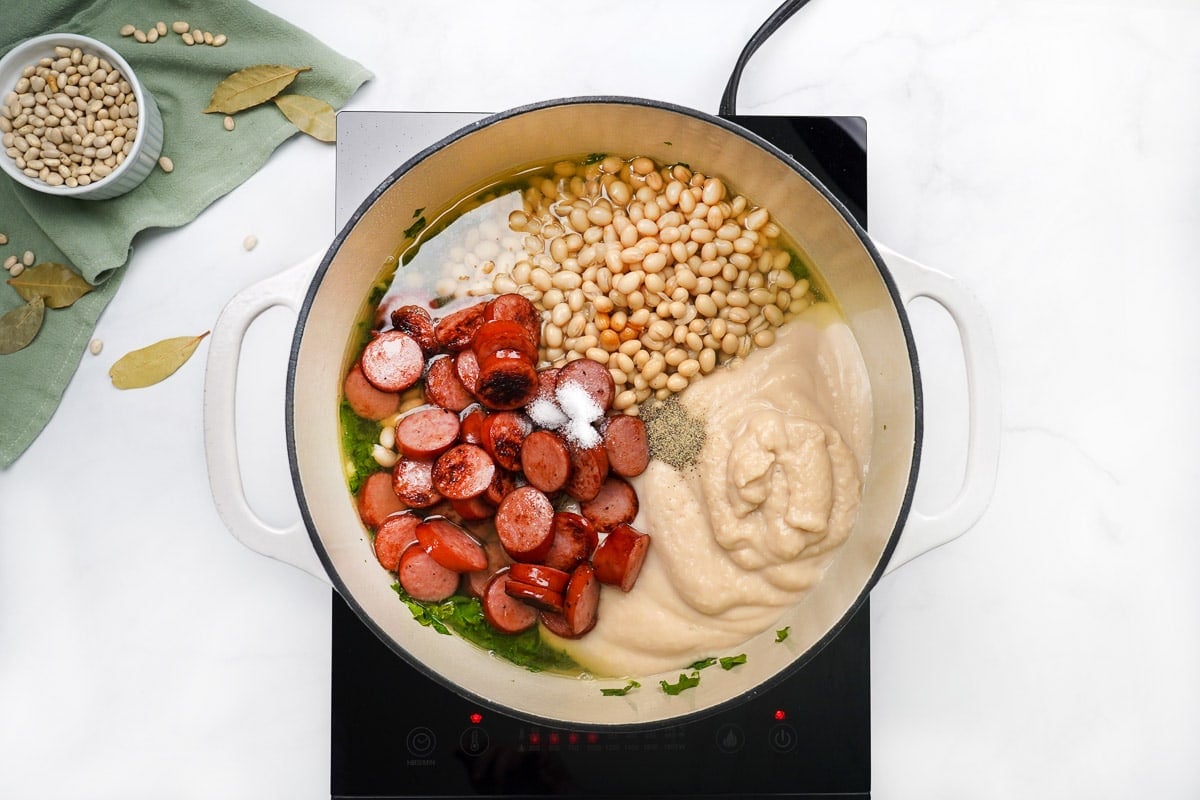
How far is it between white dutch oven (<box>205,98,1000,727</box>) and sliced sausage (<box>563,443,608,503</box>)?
256 millimetres

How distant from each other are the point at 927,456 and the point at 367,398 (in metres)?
0.79

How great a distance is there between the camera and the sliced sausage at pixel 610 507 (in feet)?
4.03

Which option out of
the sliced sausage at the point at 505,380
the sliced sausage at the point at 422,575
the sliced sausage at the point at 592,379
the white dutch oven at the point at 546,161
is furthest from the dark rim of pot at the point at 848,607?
the sliced sausage at the point at 592,379

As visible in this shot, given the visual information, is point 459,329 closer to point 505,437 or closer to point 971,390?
point 505,437

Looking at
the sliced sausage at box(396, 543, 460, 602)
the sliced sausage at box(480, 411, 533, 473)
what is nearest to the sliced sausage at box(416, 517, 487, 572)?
the sliced sausage at box(396, 543, 460, 602)

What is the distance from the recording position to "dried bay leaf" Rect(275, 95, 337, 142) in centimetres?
135

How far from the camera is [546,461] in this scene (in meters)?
1.18

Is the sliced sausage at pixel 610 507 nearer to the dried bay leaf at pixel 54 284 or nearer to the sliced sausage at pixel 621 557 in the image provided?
the sliced sausage at pixel 621 557

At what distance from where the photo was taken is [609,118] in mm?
1189

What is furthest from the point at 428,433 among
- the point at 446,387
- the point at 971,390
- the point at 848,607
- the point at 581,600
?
the point at 971,390

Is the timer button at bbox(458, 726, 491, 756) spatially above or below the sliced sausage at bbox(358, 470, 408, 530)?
below

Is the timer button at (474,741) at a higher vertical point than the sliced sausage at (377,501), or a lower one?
lower

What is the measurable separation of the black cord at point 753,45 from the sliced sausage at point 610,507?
0.54m

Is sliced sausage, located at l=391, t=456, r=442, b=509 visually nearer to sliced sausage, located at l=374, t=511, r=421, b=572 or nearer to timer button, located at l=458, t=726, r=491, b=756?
sliced sausage, located at l=374, t=511, r=421, b=572
